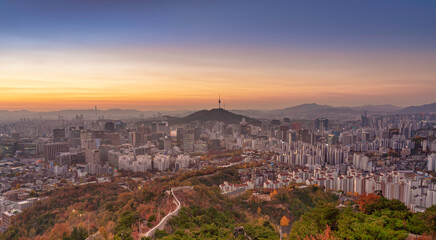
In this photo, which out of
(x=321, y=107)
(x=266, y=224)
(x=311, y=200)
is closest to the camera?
(x=266, y=224)

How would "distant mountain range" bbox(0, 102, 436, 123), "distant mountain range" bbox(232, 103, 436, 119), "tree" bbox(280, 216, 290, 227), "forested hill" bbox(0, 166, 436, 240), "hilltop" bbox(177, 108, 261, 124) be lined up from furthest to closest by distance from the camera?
"hilltop" bbox(177, 108, 261, 124), "distant mountain range" bbox(232, 103, 436, 119), "distant mountain range" bbox(0, 102, 436, 123), "tree" bbox(280, 216, 290, 227), "forested hill" bbox(0, 166, 436, 240)

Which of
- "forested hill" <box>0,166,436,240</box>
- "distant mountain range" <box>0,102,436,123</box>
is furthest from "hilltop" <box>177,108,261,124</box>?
"forested hill" <box>0,166,436,240</box>

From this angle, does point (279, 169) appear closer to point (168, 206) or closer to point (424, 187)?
point (424, 187)

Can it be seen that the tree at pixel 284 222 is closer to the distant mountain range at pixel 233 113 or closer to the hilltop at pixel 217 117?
the distant mountain range at pixel 233 113

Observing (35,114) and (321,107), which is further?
(321,107)

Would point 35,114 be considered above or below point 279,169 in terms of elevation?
above

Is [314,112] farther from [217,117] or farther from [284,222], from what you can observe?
[284,222]

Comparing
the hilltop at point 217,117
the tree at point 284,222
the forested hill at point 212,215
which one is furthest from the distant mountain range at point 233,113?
the tree at point 284,222

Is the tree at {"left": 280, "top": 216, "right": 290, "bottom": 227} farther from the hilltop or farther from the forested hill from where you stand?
the hilltop

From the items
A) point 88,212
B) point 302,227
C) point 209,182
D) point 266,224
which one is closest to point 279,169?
point 209,182
